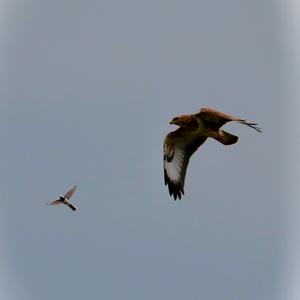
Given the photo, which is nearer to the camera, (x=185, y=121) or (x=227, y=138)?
(x=227, y=138)

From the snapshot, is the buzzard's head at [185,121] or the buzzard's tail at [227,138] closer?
the buzzard's tail at [227,138]

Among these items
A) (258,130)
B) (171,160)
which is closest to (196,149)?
(171,160)

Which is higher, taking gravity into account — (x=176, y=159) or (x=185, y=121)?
(x=185, y=121)

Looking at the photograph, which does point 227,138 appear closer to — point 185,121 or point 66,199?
point 185,121

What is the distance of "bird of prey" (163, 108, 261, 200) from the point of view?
18.4m

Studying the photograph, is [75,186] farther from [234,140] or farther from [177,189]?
[234,140]

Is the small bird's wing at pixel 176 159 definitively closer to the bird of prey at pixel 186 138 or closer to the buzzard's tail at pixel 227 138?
the bird of prey at pixel 186 138

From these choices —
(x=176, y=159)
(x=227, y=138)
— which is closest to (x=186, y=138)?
(x=176, y=159)

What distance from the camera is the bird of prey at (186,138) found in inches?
725

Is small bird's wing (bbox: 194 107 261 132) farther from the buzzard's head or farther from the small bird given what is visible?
the small bird

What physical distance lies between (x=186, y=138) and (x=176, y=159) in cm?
60

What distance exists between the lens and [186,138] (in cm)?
1973

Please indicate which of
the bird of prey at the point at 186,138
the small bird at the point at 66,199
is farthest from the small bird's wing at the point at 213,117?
the small bird at the point at 66,199

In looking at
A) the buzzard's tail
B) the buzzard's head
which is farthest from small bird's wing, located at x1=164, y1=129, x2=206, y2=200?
the buzzard's tail
